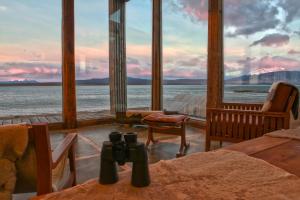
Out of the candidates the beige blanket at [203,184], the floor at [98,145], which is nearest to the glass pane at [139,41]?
the floor at [98,145]

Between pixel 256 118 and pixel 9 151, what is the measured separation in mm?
2534

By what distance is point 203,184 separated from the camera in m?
0.95

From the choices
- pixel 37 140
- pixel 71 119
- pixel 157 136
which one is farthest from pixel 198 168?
pixel 71 119

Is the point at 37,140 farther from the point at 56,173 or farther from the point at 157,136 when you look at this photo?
the point at 157,136

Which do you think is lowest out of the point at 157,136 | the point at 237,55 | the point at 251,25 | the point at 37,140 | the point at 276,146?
the point at 157,136

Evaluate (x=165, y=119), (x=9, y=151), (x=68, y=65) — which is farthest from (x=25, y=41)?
(x=9, y=151)

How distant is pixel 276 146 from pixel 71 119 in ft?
13.2

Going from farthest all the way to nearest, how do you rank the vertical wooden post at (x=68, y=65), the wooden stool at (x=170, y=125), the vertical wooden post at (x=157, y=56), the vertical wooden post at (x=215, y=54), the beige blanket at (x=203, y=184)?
1. the vertical wooden post at (x=157, y=56)
2. the vertical wooden post at (x=68, y=65)
3. the vertical wooden post at (x=215, y=54)
4. the wooden stool at (x=170, y=125)
5. the beige blanket at (x=203, y=184)

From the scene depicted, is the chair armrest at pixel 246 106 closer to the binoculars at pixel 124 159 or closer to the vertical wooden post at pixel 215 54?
the vertical wooden post at pixel 215 54

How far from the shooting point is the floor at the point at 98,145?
2.63m

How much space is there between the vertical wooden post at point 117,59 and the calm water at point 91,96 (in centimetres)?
34

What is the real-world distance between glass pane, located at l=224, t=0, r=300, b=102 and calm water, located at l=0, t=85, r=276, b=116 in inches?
1.6

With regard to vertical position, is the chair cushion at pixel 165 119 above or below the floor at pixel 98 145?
above

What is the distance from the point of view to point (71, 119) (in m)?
4.86
